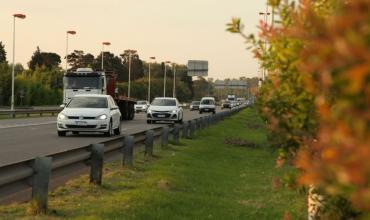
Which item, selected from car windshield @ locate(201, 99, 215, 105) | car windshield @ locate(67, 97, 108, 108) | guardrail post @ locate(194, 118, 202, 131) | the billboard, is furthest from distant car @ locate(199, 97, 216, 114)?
→ car windshield @ locate(67, 97, 108, 108)

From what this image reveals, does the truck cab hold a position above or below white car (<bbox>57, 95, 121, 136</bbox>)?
above

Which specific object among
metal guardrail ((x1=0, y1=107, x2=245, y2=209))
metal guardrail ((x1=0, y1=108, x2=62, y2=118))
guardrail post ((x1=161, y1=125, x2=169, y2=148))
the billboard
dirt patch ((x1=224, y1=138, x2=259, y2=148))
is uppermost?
the billboard

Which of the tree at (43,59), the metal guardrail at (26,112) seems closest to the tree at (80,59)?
the tree at (43,59)

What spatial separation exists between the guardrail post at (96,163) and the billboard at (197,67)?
98.5 m

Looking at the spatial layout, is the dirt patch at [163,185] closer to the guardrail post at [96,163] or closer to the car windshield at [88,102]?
the guardrail post at [96,163]

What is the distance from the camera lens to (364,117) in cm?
166

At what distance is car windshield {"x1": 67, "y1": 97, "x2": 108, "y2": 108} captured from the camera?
24.4 meters

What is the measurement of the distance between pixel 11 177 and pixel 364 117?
6132mm

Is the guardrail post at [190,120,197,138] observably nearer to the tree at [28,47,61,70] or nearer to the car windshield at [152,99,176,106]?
the car windshield at [152,99,176,106]

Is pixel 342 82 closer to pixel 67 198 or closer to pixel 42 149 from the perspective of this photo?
pixel 67 198

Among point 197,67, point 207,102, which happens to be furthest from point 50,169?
point 197,67

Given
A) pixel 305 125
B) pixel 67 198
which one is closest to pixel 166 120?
pixel 67 198

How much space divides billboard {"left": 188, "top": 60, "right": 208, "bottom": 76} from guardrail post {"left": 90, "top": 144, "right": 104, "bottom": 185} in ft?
323

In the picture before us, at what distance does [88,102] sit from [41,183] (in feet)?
56.1
